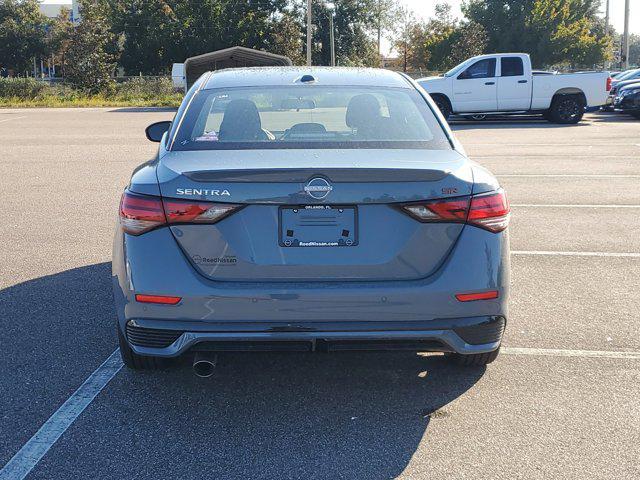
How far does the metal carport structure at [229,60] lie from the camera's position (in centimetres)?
3014

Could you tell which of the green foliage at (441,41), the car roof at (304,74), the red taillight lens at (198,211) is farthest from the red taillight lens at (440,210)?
the green foliage at (441,41)

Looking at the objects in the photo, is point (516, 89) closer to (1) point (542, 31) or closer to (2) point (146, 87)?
(2) point (146, 87)

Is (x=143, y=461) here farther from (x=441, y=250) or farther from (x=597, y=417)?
(x=597, y=417)

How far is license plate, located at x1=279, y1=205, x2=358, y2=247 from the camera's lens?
3508 millimetres

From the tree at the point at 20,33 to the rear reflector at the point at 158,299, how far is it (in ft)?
228

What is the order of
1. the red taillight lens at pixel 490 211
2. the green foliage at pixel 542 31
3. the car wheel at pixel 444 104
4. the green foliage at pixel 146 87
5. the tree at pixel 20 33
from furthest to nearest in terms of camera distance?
the tree at pixel 20 33
the green foliage at pixel 542 31
the green foliage at pixel 146 87
the car wheel at pixel 444 104
the red taillight lens at pixel 490 211

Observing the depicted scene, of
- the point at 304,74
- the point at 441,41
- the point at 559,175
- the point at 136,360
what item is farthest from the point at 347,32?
the point at 136,360

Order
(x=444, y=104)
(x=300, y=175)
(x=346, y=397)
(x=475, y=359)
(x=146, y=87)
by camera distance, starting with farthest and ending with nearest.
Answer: (x=146, y=87)
(x=444, y=104)
(x=475, y=359)
(x=346, y=397)
(x=300, y=175)

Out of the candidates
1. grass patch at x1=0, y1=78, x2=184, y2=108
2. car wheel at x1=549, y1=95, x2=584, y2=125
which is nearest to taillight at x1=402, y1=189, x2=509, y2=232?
car wheel at x1=549, y1=95, x2=584, y2=125

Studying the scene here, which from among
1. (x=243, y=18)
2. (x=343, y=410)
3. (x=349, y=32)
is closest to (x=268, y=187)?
(x=343, y=410)

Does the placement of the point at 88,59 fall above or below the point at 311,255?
above

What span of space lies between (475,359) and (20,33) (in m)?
70.0

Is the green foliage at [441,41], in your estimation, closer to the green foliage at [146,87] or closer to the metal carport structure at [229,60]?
the green foliage at [146,87]

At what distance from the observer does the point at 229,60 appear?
31.9 meters
